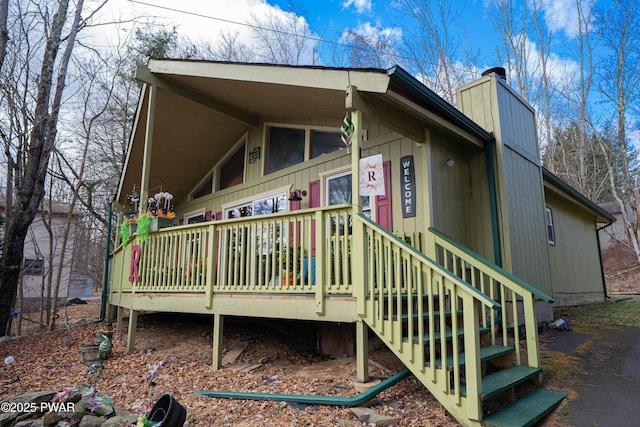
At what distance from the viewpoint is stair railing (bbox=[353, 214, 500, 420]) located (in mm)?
2945

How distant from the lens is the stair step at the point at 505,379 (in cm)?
309

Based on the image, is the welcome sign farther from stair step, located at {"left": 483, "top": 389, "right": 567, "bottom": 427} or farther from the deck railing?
stair step, located at {"left": 483, "top": 389, "right": 567, "bottom": 427}

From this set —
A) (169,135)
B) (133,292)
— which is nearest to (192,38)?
(169,135)

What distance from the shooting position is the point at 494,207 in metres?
6.01

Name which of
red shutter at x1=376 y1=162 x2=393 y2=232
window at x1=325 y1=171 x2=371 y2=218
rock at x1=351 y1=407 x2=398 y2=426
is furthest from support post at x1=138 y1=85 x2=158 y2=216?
rock at x1=351 y1=407 x2=398 y2=426

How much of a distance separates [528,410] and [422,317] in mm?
1078

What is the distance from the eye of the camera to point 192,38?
15500 millimetres

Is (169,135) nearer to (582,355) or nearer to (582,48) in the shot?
(582,355)

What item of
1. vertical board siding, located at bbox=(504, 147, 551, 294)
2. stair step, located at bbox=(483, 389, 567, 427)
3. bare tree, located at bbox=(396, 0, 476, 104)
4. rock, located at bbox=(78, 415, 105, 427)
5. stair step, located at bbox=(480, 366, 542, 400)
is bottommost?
rock, located at bbox=(78, 415, 105, 427)

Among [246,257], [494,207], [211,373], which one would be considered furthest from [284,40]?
[211,373]

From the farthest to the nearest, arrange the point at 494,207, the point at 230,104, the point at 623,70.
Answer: the point at 623,70 → the point at 230,104 → the point at 494,207

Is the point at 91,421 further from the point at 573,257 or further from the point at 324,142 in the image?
the point at 573,257

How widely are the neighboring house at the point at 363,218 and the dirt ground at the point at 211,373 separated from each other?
14.3 inches

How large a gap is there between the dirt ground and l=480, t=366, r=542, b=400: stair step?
357mm
